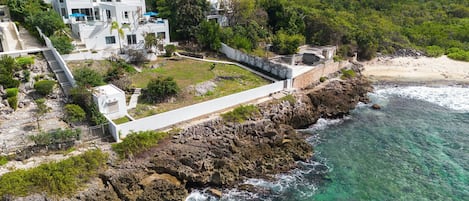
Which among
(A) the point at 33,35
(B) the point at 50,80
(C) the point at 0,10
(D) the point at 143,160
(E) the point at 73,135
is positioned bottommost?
(D) the point at 143,160

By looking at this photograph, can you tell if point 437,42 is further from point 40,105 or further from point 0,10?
point 0,10

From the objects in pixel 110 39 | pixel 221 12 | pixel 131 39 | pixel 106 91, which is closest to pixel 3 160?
pixel 106 91

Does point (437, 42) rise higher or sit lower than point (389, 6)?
lower

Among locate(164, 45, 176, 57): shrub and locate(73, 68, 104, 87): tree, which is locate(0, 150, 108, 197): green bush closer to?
locate(73, 68, 104, 87): tree

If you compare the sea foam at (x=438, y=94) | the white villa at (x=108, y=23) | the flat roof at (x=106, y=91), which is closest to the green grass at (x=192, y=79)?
the flat roof at (x=106, y=91)

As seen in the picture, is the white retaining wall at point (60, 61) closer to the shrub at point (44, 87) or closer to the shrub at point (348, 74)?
the shrub at point (44, 87)

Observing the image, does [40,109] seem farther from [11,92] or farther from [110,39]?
[110,39]

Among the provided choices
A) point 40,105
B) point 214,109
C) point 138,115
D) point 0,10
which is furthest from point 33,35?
point 214,109
